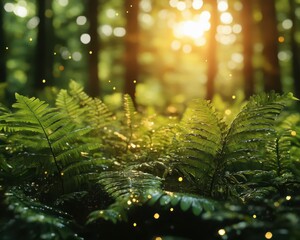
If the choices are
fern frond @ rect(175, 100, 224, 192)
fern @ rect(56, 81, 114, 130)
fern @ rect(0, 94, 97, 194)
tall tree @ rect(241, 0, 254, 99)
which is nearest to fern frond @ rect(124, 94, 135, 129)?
fern @ rect(56, 81, 114, 130)

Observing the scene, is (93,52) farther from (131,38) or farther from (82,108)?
(82,108)

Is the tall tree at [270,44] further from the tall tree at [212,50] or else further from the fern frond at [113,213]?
the fern frond at [113,213]

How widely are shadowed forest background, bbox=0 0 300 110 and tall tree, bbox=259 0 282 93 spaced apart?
22 mm

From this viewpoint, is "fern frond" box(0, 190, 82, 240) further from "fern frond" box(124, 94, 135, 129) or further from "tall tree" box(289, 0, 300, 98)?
"tall tree" box(289, 0, 300, 98)

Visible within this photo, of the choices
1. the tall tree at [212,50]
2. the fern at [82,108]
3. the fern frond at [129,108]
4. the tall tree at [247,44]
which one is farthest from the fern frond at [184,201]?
the tall tree at [247,44]

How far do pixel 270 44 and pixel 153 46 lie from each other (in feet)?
59.3

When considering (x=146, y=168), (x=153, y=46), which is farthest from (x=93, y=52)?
(x=153, y=46)

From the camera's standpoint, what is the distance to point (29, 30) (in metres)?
24.0

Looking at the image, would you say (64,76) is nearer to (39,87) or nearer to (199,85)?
(39,87)

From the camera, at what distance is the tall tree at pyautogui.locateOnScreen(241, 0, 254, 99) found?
14922 millimetres

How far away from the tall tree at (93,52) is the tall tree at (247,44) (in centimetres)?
521

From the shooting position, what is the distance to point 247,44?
1562 centimetres

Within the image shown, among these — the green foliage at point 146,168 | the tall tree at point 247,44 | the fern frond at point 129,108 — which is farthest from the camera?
the tall tree at point 247,44

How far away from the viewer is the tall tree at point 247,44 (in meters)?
14.9
